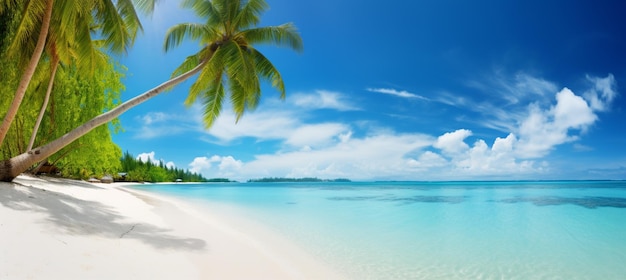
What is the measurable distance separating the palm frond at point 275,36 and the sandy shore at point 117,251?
648 cm

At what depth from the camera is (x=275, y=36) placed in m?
10.3

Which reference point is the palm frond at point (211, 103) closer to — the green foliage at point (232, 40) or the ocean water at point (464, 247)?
the green foliage at point (232, 40)

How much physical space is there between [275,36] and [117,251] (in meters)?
8.15

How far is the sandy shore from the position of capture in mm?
2967

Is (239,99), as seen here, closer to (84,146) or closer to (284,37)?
(284,37)

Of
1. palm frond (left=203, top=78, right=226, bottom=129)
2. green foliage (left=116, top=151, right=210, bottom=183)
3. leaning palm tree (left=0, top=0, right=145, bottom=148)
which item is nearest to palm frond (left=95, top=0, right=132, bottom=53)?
leaning palm tree (left=0, top=0, right=145, bottom=148)

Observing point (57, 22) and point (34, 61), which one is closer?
point (34, 61)

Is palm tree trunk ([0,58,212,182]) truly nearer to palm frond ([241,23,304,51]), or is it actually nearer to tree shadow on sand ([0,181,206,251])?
tree shadow on sand ([0,181,206,251])

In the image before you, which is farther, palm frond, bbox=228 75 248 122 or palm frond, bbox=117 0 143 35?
palm frond, bbox=228 75 248 122

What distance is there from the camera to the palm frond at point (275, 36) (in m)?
10.3

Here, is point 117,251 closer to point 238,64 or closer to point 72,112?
point 238,64

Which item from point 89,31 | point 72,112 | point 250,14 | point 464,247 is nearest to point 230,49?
point 250,14

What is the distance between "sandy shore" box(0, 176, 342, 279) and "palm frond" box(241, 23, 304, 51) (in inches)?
255

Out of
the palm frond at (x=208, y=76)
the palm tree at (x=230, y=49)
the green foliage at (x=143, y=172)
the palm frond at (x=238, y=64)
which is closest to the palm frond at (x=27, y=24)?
the palm tree at (x=230, y=49)
